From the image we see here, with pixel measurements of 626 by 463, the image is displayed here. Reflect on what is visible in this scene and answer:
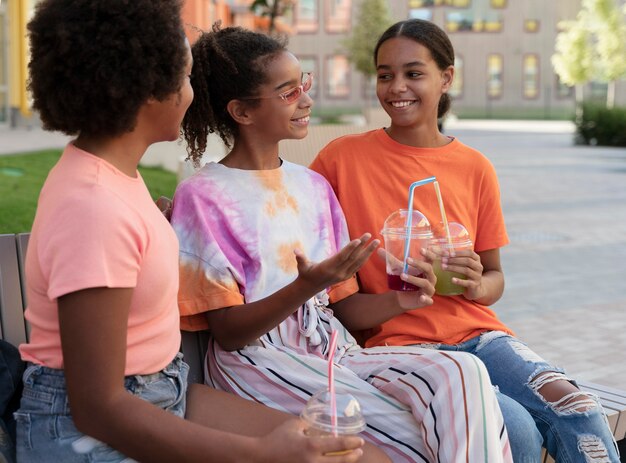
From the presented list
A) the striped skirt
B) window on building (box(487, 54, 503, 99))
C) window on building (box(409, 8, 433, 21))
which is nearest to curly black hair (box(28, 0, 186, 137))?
the striped skirt

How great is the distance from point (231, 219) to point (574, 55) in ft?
125

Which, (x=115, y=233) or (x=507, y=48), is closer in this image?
(x=115, y=233)

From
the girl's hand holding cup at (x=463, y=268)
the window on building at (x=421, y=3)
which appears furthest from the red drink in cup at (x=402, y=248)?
the window on building at (x=421, y=3)

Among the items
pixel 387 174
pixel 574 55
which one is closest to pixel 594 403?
pixel 387 174

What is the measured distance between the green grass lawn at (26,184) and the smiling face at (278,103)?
202 inches

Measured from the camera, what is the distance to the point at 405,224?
2.64 m

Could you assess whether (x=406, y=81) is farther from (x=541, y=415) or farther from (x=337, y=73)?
(x=337, y=73)

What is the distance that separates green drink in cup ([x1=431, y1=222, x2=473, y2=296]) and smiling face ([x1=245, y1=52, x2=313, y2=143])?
52 cm

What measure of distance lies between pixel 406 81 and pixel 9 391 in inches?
62.0

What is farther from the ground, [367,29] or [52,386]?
[367,29]

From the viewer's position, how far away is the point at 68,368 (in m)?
1.76

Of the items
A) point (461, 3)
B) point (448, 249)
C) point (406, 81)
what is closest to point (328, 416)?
point (448, 249)

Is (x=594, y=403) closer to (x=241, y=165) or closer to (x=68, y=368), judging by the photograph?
(x=241, y=165)

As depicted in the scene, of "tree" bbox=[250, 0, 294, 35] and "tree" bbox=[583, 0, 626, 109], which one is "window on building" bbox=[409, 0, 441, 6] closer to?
"tree" bbox=[583, 0, 626, 109]
